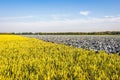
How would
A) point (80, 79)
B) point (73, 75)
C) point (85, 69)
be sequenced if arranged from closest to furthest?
point (80, 79) < point (73, 75) < point (85, 69)

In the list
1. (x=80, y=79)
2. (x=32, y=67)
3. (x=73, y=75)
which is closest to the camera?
(x=80, y=79)

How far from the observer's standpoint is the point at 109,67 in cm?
723

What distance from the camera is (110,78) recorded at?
5820 mm

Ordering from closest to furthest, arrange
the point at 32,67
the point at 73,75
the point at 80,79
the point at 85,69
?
the point at 80,79 → the point at 73,75 → the point at 85,69 → the point at 32,67

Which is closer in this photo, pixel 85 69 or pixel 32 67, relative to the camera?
pixel 85 69

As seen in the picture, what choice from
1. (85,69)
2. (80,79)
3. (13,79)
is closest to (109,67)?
(85,69)

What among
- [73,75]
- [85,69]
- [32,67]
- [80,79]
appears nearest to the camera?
[80,79]

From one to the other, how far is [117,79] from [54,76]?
4.74ft

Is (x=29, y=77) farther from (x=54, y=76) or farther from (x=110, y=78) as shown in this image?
(x=110, y=78)

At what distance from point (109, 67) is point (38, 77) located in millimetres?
2332

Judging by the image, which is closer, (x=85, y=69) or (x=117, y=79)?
(x=117, y=79)

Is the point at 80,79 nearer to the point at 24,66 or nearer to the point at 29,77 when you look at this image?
the point at 29,77

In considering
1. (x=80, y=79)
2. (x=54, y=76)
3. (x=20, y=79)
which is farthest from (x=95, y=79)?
(x=20, y=79)

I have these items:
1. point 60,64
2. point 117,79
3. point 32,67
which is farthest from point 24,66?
point 117,79
